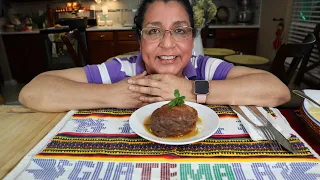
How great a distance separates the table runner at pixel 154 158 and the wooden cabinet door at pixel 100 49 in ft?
12.6

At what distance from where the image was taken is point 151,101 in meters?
0.94

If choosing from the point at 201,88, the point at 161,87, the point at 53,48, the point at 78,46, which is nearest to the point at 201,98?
the point at 201,88

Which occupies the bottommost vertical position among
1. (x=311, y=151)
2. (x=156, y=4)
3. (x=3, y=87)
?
(x=3, y=87)

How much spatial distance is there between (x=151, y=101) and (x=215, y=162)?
1.41 ft

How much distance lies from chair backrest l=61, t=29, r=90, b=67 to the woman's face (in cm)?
99

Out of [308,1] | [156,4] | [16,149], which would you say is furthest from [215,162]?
[308,1]

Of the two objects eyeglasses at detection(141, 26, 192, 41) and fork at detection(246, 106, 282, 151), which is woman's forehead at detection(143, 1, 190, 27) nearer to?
eyeglasses at detection(141, 26, 192, 41)

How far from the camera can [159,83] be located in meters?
0.94

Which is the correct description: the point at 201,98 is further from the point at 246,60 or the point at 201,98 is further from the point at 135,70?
the point at 246,60

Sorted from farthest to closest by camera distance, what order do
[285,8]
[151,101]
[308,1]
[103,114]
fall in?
[285,8], [308,1], [151,101], [103,114]

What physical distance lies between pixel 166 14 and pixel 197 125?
53 centimetres

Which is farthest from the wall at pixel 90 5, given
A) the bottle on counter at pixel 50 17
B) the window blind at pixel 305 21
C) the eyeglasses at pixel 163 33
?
the eyeglasses at pixel 163 33

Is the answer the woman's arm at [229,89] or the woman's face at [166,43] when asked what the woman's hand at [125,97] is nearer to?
the woman's arm at [229,89]

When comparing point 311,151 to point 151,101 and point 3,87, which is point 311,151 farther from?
point 3,87
